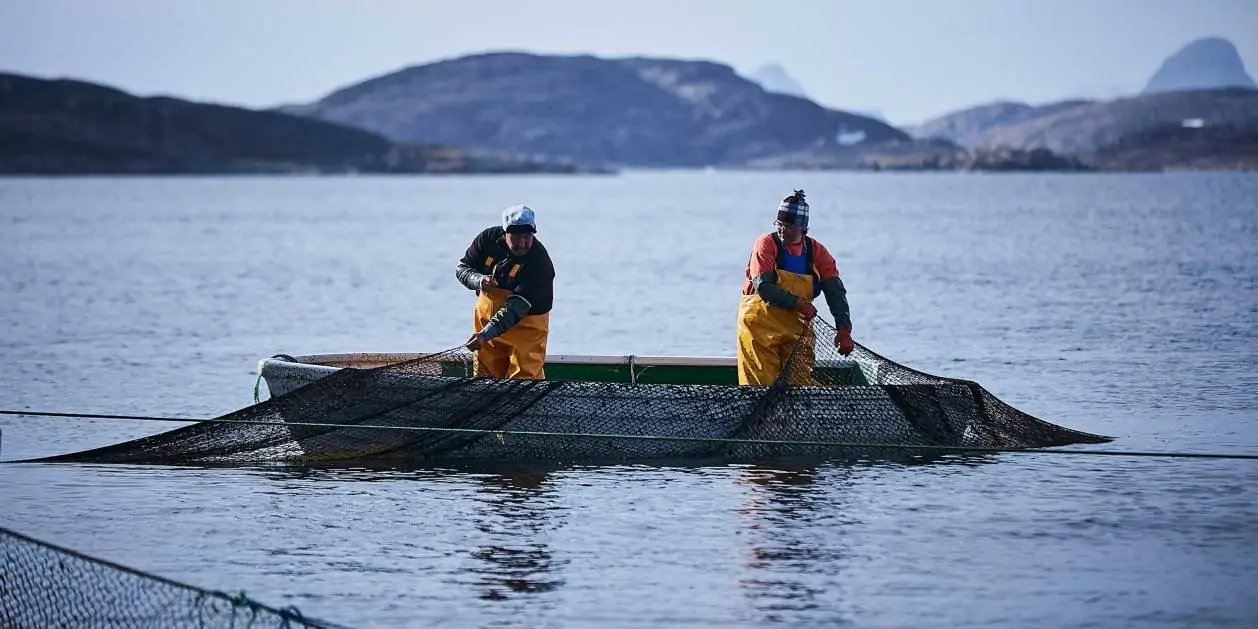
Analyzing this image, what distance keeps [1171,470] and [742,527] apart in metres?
4.49

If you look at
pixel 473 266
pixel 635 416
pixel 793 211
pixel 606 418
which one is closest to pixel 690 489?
pixel 635 416

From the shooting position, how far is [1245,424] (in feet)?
64.1

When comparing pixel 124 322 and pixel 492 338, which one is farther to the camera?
pixel 124 322

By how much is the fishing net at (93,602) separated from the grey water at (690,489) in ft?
2.16

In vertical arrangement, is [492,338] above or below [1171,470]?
above

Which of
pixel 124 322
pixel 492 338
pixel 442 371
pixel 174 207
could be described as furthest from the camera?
pixel 174 207

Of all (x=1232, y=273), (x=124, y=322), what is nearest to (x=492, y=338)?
(x=124, y=322)

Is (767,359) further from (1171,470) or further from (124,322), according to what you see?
(124,322)

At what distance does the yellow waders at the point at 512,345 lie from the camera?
1602 cm

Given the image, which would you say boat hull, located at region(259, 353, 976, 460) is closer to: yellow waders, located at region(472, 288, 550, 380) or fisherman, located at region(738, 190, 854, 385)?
yellow waders, located at region(472, 288, 550, 380)

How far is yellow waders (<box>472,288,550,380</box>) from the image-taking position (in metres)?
16.0

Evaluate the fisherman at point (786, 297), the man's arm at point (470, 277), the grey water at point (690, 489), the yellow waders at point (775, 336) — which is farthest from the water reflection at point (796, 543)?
the man's arm at point (470, 277)

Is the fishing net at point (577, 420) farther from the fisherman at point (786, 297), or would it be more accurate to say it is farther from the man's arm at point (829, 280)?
the man's arm at point (829, 280)

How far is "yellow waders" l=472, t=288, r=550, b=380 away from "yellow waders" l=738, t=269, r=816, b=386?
1.71 m
